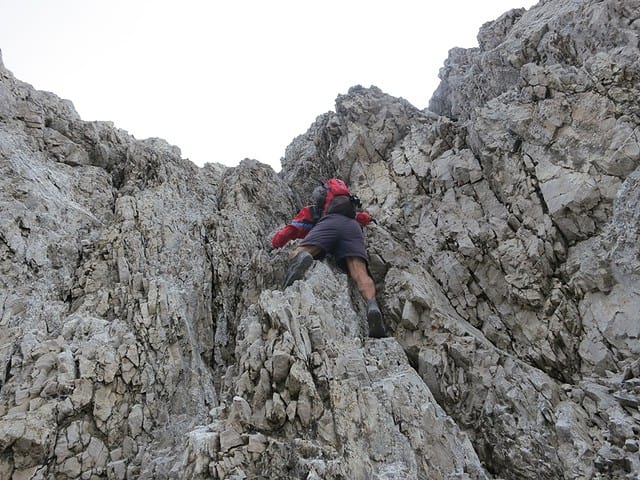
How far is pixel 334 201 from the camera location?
14.0m

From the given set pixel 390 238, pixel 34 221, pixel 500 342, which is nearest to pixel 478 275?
pixel 500 342

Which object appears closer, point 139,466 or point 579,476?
point 579,476

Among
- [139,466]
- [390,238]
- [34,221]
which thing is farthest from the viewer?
[390,238]

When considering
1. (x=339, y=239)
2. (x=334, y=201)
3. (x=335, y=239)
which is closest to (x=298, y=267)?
(x=335, y=239)

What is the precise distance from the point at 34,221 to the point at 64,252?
4.25 feet

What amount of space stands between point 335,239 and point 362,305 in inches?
89.7

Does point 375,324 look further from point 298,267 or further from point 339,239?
point 339,239

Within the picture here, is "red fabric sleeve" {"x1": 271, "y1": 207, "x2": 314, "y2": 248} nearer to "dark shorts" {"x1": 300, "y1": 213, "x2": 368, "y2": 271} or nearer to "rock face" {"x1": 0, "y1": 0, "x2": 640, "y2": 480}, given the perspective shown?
"dark shorts" {"x1": 300, "y1": 213, "x2": 368, "y2": 271}

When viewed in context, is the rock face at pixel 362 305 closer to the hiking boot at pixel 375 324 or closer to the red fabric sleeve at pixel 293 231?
the hiking boot at pixel 375 324

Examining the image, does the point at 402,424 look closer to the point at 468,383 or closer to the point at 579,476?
the point at 468,383

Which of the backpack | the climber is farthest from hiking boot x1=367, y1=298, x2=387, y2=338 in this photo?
the backpack

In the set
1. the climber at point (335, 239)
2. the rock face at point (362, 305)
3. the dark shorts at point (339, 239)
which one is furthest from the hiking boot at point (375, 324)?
the dark shorts at point (339, 239)

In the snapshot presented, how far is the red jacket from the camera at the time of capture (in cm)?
1428

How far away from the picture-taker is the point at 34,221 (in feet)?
40.3
